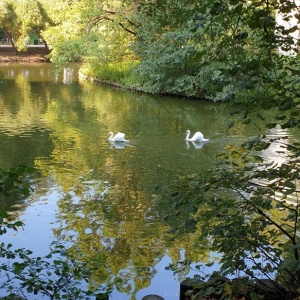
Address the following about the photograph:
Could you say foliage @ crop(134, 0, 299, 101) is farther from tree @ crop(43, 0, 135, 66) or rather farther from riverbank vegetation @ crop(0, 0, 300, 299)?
tree @ crop(43, 0, 135, 66)

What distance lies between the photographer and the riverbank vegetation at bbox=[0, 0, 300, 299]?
254cm

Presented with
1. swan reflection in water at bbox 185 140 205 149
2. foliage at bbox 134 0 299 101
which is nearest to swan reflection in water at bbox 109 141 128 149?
swan reflection in water at bbox 185 140 205 149

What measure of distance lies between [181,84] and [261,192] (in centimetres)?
1895

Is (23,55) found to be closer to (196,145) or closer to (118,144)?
(118,144)

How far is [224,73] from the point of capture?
2.51 metres

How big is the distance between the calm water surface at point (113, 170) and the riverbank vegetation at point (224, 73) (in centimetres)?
26

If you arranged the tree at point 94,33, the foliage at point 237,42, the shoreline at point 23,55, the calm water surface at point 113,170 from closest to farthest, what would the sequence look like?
the foliage at point 237,42 → the calm water surface at point 113,170 → the tree at point 94,33 → the shoreline at point 23,55

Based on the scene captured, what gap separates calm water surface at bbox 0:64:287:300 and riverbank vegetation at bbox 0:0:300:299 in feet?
0.86

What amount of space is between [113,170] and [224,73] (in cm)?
792

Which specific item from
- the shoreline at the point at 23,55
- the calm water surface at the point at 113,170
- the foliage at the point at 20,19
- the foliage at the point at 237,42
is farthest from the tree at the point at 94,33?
the foliage at the point at 237,42

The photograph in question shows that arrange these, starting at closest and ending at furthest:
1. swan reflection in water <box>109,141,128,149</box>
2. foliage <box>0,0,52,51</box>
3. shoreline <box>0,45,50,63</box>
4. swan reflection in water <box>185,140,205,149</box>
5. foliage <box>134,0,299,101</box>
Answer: foliage <box>134,0,299,101</box>
swan reflection in water <box>109,141,128,149</box>
swan reflection in water <box>185,140,205,149</box>
foliage <box>0,0,52,51</box>
shoreline <box>0,45,50,63</box>

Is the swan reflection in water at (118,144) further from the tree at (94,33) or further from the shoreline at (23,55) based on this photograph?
the shoreline at (23,55)

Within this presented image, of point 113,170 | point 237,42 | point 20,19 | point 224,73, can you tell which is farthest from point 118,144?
point 20,19

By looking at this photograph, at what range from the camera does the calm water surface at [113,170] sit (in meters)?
6.27
